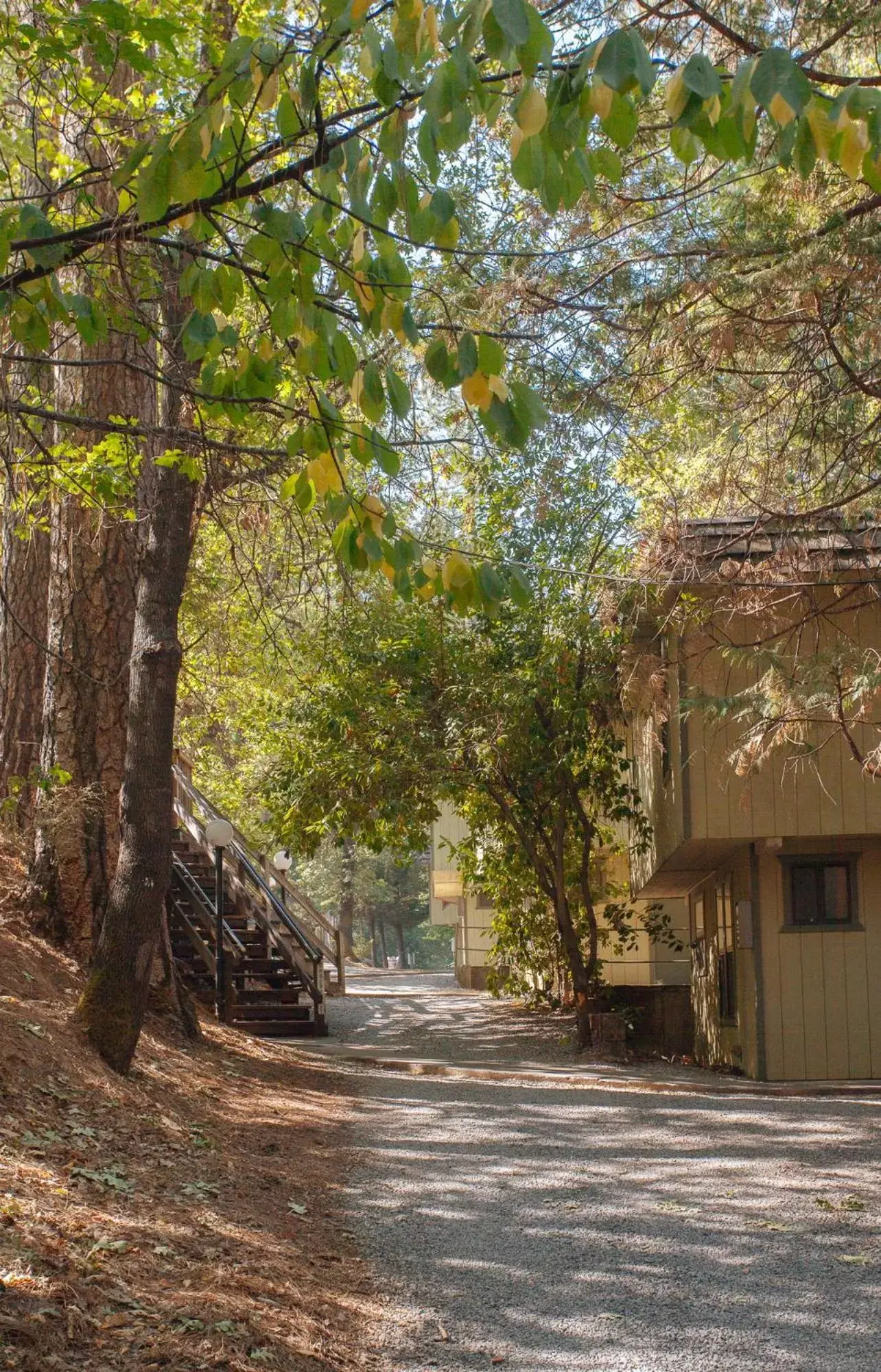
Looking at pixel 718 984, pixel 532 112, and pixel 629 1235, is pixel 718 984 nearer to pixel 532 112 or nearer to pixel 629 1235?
pixel 629 1235

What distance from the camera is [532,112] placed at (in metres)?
2.60

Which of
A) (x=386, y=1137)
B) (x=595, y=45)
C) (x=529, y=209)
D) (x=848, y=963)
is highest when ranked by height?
(x=529, y=209)

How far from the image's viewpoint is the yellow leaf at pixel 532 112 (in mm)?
2588

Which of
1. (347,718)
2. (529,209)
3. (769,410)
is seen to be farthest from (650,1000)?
(529,209)

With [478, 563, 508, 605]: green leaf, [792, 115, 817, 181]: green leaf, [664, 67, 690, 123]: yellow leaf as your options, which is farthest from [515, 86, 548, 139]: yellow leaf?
[478, 563, 508, 605]: green leaf

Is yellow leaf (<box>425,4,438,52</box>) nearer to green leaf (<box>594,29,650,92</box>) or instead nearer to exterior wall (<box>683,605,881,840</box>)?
green leaf (<box>594,29,650,92</box>)

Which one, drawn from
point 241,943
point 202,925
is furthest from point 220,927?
point 202,925

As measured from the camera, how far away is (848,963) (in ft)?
42.4

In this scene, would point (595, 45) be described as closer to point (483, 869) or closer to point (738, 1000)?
point (738, 1000)

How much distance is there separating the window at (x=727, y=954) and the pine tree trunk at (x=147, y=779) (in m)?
7.86

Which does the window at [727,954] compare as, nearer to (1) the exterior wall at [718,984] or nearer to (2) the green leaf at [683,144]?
(1) the exterior wall at [718,984]

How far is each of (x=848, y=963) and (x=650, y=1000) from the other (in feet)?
14.3

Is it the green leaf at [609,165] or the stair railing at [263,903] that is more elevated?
the green leaf at [609,165]

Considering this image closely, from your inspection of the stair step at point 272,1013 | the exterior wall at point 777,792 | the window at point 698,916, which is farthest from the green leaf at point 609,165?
the window at point 698,916
